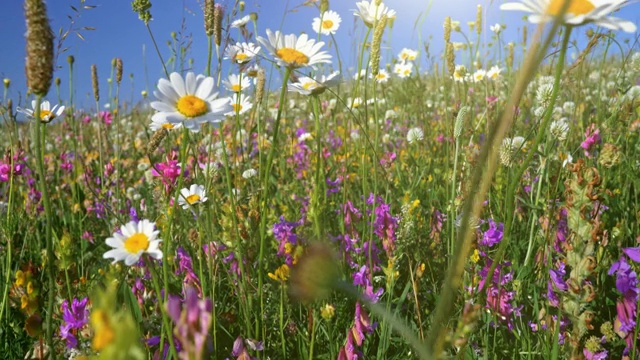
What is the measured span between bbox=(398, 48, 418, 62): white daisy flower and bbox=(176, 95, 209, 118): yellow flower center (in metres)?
4.40

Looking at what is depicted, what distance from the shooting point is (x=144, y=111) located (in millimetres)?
9578

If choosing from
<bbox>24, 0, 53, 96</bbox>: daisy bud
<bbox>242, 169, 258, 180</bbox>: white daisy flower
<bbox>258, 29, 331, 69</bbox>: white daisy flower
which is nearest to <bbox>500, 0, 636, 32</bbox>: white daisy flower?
<bbox>24, 0, 53, 96</bbox>: daisy bud

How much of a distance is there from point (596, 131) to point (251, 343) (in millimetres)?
1931

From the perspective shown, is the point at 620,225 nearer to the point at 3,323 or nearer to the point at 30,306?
the point at 30,306

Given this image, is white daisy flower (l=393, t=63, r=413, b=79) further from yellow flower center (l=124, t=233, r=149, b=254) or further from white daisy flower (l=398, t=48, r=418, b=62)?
yellow flower center (l=124, t=233, r=149, b=254)

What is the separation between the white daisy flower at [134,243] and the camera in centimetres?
114

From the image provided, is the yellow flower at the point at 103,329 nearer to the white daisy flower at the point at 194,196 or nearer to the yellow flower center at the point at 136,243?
the yellow flower center at the point at 136,243

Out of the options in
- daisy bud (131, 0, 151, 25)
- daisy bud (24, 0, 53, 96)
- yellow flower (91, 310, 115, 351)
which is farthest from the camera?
daisy bud (131, 0, 151, 25)

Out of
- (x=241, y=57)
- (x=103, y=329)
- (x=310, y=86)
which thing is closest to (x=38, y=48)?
(x=103, y=329)

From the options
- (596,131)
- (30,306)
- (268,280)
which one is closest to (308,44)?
(268,280)

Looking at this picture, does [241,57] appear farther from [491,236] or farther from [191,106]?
[491,236]

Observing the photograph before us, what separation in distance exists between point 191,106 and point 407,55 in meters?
4.59

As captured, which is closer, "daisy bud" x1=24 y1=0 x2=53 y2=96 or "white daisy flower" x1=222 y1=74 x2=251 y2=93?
"daisy bud" x1=24 y1=0 x2=53 y2=96

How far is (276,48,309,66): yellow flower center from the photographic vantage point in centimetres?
133
